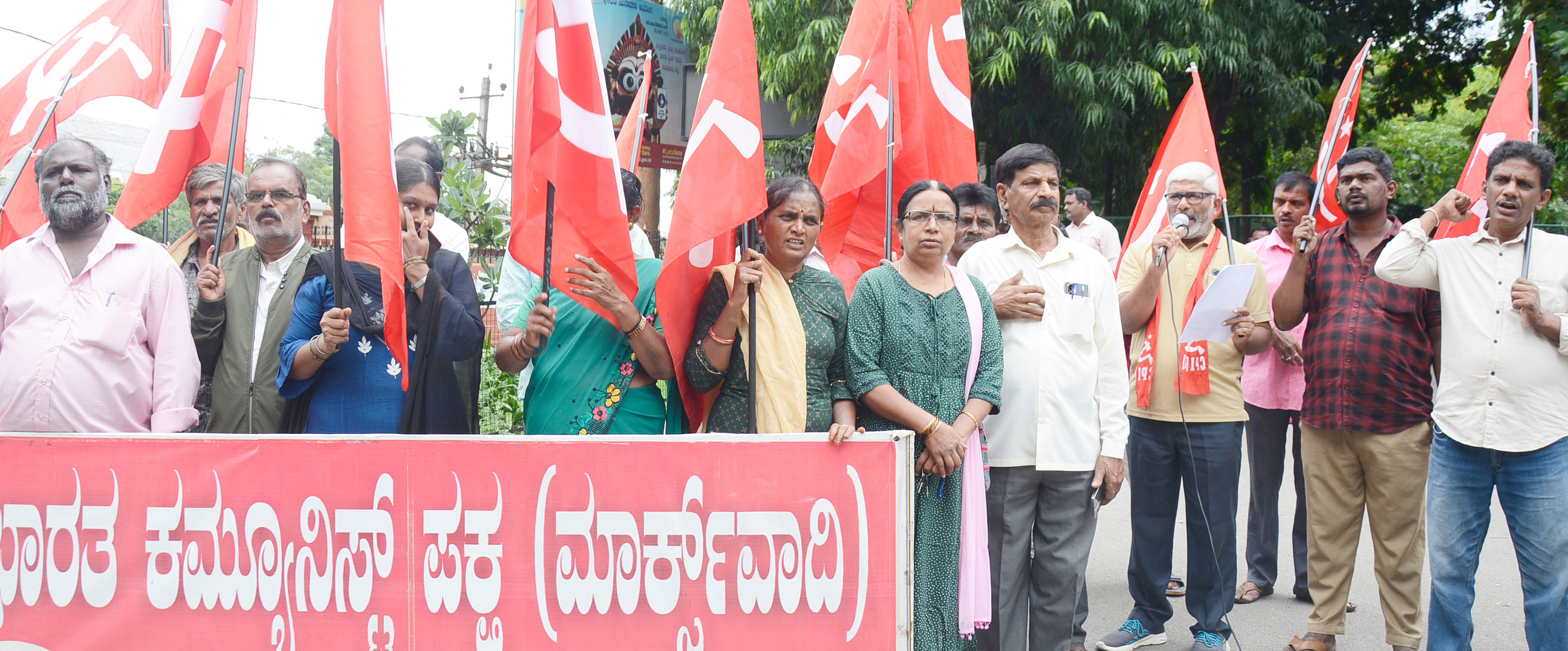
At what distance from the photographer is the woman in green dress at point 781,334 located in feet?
10.7

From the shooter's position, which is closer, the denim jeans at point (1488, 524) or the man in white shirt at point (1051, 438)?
the denim jeans at point (1488, 524)

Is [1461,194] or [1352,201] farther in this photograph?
[1352,201]

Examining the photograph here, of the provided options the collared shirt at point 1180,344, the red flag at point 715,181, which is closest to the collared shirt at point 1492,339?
the collared shirt at point 1180,344

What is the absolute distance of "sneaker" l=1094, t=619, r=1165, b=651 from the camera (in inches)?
171

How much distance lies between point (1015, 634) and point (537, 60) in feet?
8.39

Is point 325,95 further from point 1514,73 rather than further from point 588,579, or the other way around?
point 1514,73

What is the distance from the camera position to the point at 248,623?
291 cm

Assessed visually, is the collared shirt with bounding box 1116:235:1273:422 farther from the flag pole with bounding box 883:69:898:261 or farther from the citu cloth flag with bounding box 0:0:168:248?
the citu cloth flag with bounding box 0:0:168:248

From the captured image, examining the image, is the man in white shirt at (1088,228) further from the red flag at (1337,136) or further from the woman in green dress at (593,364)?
the woman in green dress at (593,364)

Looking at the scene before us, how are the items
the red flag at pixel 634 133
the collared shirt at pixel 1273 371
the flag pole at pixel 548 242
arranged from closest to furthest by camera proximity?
the flag pole at pixel 548 242, the collared shirt at pixel 1273 371, the red flag at pixel 634 133

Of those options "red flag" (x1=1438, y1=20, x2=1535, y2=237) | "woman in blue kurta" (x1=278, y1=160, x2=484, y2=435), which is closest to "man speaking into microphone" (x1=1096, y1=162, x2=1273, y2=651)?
"red flag" (x1=1438, y1=20, x2=1535, y2=237)

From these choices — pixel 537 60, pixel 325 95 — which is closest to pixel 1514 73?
pixel 537 60

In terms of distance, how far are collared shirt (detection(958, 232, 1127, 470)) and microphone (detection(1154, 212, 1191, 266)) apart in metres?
0.40

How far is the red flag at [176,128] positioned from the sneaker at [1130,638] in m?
3.91
